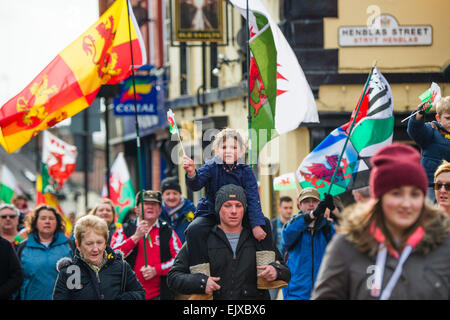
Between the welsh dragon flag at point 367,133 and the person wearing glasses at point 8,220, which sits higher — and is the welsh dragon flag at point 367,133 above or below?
above

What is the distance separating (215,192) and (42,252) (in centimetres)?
303

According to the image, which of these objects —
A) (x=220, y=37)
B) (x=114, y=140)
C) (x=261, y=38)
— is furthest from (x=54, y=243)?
(x=114, y=140)

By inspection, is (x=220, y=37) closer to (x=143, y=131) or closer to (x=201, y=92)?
(x=201, y=92)

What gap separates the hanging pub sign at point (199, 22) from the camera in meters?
19.0

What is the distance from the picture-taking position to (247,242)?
6.50 m

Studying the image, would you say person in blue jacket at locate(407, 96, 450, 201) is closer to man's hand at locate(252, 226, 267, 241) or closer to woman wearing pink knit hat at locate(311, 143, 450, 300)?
man's hand at locate(252, 226, 267, 241)

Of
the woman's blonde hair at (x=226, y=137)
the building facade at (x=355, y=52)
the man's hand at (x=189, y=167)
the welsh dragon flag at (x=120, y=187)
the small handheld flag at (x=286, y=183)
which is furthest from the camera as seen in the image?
the welsh dragon flag at (x=120, y=187)

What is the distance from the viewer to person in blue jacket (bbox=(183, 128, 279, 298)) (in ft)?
21.1

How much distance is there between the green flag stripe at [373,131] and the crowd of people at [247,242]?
27 centimetres

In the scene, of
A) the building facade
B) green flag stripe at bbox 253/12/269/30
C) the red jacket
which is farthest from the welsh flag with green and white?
green flag stripe at bbox 253/12/269/30

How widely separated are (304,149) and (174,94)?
1117cm

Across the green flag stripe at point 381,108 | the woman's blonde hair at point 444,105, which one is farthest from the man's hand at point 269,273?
the woman's blonde hair at point 444,105

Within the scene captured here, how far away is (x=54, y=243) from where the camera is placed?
9367mm

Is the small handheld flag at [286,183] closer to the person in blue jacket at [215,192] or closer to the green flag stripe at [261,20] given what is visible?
the green flag stripe at [261,20]
